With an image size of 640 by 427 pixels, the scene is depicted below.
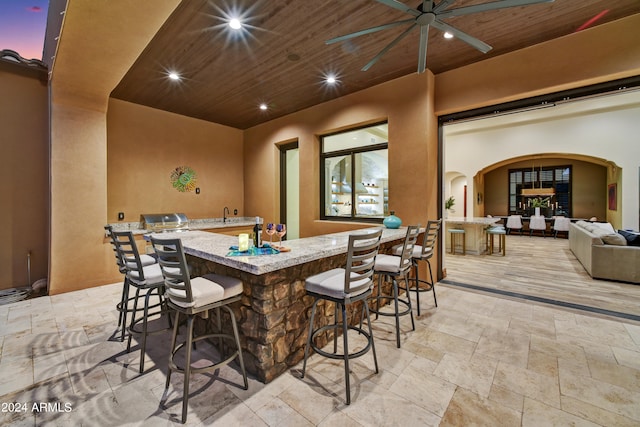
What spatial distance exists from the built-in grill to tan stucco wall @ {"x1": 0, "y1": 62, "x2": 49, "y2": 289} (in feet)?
4.20

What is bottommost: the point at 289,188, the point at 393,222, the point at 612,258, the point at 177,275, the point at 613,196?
the point at 612,258

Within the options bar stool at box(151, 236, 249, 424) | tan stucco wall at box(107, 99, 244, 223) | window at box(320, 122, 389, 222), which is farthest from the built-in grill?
bar stool at box(151, 236, 249, 424)

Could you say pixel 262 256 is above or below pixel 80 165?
below

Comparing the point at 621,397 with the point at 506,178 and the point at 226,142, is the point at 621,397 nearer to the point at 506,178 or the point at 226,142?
the point at 226,142

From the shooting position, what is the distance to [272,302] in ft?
6.23

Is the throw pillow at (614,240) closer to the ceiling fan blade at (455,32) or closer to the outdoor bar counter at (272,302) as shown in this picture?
the ceiling fan blade at (455,32)

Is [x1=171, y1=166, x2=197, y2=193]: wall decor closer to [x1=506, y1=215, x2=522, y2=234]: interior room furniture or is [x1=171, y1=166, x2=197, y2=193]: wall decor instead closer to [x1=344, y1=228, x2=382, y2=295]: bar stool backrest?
[x1=344, y1=228, x2=382, y2=295]: bar stool backrest

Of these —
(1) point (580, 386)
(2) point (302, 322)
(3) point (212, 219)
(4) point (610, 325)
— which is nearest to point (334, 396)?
(2) point (302, 322)

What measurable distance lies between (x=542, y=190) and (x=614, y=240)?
20.2ft

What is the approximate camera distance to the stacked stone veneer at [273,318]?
1.88 meters

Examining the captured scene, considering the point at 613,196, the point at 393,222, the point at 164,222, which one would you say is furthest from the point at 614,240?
the point at 164,222

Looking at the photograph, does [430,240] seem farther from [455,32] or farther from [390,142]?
[455,32]

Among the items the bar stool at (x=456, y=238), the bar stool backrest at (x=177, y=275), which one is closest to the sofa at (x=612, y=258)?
the bar stool at (x=456, y=238)

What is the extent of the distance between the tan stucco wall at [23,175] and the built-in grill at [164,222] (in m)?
1.28
